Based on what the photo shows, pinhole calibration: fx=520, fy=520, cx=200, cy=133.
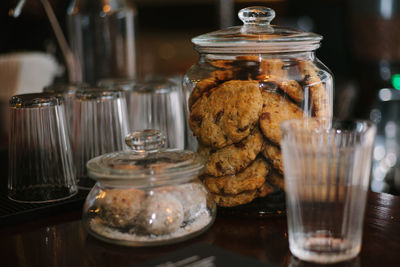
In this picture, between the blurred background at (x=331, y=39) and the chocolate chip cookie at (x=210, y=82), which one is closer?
the chocolate chip cookie at (x=210, y=82)

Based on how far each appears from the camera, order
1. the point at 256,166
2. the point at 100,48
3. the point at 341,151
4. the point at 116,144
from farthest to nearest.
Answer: the point at 100,48
the point at 116,144
the point at 256,166
the point at 341,151

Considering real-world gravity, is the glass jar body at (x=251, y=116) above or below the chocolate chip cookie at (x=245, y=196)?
above

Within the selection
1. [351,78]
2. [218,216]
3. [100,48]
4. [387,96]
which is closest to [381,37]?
[387,96]

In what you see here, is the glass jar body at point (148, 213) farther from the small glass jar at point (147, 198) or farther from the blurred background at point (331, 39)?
the blurred background at point (331, 39)

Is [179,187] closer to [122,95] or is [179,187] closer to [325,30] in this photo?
[122,95]

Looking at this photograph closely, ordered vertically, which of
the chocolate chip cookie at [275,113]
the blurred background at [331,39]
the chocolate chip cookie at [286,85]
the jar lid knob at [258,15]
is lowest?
the blurred background at [331,39]

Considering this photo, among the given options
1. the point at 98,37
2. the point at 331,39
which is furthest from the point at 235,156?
the point at 331,39

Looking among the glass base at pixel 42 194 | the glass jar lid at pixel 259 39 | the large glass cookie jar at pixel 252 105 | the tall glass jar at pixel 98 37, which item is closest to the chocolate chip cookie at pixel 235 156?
the large glass cookie jar at pixel 252 105
